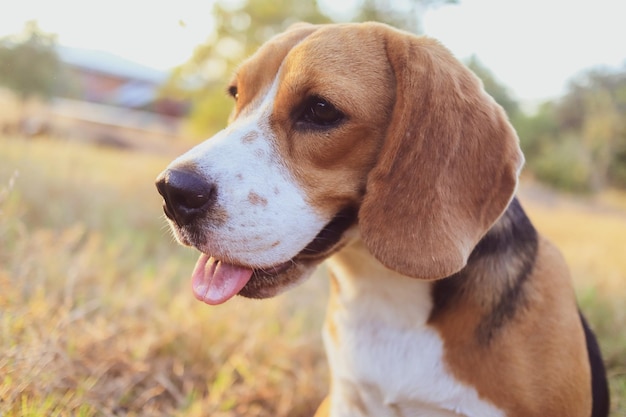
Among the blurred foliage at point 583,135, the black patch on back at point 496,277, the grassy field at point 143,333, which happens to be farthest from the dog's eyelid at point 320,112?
the blurred foliage at point 583,135

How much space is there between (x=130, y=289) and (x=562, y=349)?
279cm

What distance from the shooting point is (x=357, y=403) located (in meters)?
2.41

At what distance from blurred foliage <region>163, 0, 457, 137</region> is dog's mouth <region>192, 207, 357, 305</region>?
6.75ft

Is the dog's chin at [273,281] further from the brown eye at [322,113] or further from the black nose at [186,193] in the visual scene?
the brown eye at [322,113]

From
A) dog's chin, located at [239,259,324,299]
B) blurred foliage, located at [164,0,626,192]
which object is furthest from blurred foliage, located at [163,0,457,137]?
dog's chin, located at [239,259,324,299]

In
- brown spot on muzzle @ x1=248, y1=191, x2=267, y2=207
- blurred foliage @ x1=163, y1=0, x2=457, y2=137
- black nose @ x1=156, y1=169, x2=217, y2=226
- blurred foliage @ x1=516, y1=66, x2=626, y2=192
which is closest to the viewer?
black nose @ x1=156, y1=169, x2=217, y2=226

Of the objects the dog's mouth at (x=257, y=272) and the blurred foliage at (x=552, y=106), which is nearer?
the dog's mouth at (x=257, y=272)

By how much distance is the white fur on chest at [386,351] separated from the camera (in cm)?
213

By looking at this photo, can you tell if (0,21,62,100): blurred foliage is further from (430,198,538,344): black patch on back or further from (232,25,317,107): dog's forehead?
(430,198,538,344): black patch on back

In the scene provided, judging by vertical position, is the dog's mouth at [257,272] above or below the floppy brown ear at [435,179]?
below

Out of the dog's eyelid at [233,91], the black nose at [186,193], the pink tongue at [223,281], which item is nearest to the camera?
the black nose at [186,193]

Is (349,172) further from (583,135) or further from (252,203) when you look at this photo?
(583,135)

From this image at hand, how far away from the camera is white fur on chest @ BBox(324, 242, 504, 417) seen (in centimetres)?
213

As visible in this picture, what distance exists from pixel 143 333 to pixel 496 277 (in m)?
2.04
